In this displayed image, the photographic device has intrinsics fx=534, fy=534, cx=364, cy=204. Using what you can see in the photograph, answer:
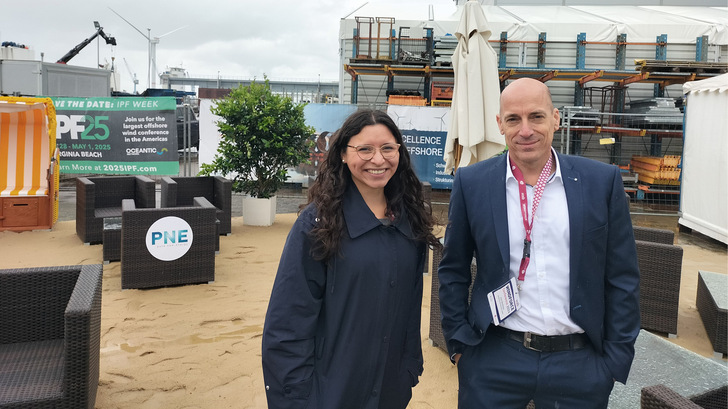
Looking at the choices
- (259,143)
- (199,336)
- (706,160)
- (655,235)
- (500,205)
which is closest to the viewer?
(500,205)

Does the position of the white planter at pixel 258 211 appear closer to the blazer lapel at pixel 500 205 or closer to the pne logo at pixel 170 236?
the pne logo at pixel 170 236

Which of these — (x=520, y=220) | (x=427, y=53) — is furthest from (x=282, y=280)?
(x=427, y=53)

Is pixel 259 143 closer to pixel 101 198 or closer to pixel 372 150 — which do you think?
pixel 101 198

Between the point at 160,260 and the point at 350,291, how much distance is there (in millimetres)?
4458

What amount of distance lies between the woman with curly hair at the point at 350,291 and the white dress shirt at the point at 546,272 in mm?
351

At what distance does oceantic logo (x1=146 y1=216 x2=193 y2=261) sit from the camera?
222 inches

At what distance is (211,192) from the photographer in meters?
8.81

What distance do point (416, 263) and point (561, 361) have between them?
1.94 feet

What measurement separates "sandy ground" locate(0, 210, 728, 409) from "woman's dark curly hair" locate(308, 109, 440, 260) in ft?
5.99

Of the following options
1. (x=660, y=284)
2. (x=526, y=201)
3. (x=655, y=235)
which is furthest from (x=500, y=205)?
(x=655, y=235)

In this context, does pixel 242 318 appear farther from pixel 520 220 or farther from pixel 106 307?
pixel 520 220

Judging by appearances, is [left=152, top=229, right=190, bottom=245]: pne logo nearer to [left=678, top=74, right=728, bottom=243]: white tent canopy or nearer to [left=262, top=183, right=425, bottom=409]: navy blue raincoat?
[left=262, top=183, right=425, bottom=409]: navy blue raincoat

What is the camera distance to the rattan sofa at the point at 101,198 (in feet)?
24.3

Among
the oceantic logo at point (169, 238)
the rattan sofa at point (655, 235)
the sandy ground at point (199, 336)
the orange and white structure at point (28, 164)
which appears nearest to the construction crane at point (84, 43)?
the orange and white structure at point (28, 164)
